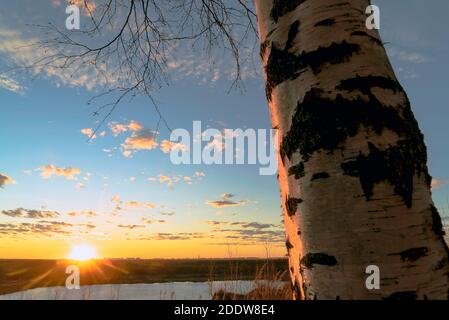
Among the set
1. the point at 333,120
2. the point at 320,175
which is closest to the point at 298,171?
the point at 320,175

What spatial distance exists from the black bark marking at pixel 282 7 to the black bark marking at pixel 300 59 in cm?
13

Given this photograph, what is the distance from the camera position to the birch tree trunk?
0.93m

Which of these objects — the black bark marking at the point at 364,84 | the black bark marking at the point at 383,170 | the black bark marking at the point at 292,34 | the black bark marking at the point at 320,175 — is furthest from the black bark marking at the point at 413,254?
the black bark marking at the point at 292,34

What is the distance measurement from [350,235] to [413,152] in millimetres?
332

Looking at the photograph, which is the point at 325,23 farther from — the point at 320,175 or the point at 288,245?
the point at 288,245

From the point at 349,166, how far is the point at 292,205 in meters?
0.23

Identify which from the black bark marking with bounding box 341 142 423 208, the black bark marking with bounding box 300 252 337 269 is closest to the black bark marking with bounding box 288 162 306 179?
the black bark marking with bounding box 341 142 423 208

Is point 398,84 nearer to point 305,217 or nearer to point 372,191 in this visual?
point 372,191

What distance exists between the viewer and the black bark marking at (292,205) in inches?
42.8

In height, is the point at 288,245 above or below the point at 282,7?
below

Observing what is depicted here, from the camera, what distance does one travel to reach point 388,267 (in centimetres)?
92

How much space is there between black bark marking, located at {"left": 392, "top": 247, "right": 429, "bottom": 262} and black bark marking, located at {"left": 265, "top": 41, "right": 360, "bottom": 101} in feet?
1.92

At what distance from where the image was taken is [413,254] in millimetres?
933
